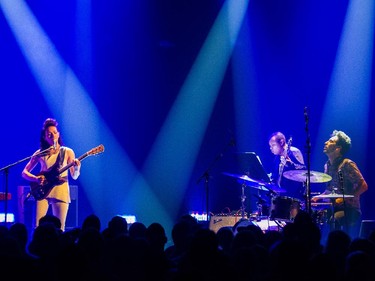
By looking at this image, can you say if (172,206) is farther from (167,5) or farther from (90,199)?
(167,5)

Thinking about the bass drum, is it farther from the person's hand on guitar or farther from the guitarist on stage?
the person's hand on guitar

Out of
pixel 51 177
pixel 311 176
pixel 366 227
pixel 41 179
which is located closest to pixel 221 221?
pixel 311 176

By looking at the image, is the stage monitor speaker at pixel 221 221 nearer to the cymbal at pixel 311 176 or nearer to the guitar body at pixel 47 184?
the cymbal at pixel 311 176

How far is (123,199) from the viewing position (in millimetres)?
14078

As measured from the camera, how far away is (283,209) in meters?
10.2

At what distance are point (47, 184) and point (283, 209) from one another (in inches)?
152

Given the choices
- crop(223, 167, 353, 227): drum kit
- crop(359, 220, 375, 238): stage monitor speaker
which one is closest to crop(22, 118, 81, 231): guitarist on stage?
crop(223, 167, 353, 227): drum kit

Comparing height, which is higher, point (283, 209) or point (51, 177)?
point (51, 177)

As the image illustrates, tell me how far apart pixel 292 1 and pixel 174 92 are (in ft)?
10.5

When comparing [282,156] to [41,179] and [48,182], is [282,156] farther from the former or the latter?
[41,179]

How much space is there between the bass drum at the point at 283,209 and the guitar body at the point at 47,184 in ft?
11.4

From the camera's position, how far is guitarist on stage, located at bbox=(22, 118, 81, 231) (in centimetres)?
1016

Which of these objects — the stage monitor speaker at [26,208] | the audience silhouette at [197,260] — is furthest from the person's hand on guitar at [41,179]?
the audience silhouette at [197,260]

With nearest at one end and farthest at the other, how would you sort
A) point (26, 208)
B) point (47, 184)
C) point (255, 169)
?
1. point (47, 184)
2. point (255, 169)
3. point (26, 208)
